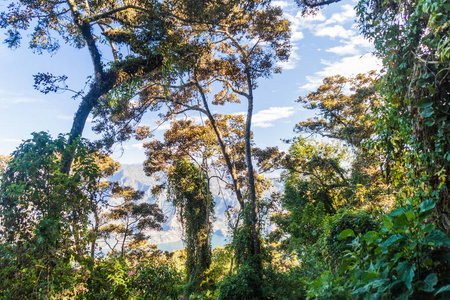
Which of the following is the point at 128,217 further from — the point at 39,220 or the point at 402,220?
the point at 402,220

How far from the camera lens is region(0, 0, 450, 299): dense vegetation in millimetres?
1609

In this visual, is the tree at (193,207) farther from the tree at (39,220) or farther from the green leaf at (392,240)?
the green leaf at (392,240)

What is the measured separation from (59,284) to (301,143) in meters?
9.69

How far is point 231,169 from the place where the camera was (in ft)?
26.2

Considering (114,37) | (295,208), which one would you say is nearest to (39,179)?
(114,37)

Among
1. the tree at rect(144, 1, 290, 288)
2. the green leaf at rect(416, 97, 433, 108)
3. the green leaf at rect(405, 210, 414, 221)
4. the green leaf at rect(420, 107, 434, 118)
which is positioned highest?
the tree at rect(144, 1, 290, 288)

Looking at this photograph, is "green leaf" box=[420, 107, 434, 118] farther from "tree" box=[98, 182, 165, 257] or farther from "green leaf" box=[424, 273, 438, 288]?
"tree" box=[98, 182, 165, 257]

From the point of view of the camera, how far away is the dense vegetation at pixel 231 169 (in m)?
1.61

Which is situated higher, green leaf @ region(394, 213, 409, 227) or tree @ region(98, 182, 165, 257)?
tree @ region(98, 182, 165, 257)

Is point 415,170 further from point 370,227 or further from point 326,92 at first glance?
point 326,92

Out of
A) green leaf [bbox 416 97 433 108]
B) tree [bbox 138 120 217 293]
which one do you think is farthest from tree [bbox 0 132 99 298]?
tree [bbox 138 120 217 293]

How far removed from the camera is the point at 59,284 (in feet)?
8.82

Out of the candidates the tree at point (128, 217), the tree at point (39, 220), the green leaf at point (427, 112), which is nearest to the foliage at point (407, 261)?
the green leaf at point (427, 112)

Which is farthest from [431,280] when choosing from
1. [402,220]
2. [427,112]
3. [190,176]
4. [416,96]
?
[190,176]
